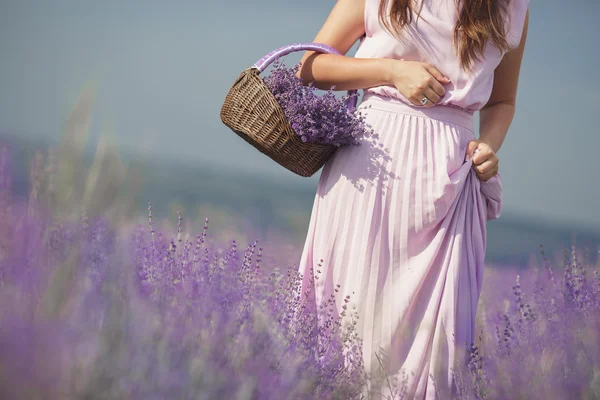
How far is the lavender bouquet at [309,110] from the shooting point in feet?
A: 6.05

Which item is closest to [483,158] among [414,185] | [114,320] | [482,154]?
[482,154]

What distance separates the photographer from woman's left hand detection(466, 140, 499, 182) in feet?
6.74

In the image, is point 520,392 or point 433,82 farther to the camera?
point 433,82

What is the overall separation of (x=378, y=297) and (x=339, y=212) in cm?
32

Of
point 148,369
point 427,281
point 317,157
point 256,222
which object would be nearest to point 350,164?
point 317,157

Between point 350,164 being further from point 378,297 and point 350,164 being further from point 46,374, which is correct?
point 46,374

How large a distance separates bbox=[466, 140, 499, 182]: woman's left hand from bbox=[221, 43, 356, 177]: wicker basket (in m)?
0.51

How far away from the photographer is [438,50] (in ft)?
6.59

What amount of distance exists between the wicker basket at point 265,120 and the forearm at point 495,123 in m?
0.64

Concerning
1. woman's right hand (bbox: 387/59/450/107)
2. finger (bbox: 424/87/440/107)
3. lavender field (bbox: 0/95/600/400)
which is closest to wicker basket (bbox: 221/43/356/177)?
woman's right hand (bbox: 387/59/450/107)

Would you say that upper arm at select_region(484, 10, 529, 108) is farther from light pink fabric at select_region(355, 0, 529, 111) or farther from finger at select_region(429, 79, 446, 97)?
finger at select_region(429, 79, 446, 97)

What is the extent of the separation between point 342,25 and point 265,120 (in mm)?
532

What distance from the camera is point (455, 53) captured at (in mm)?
2006

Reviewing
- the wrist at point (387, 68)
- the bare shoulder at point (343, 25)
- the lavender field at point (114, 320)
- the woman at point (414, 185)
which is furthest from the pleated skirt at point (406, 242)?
the lavender field at point (114, 320)
